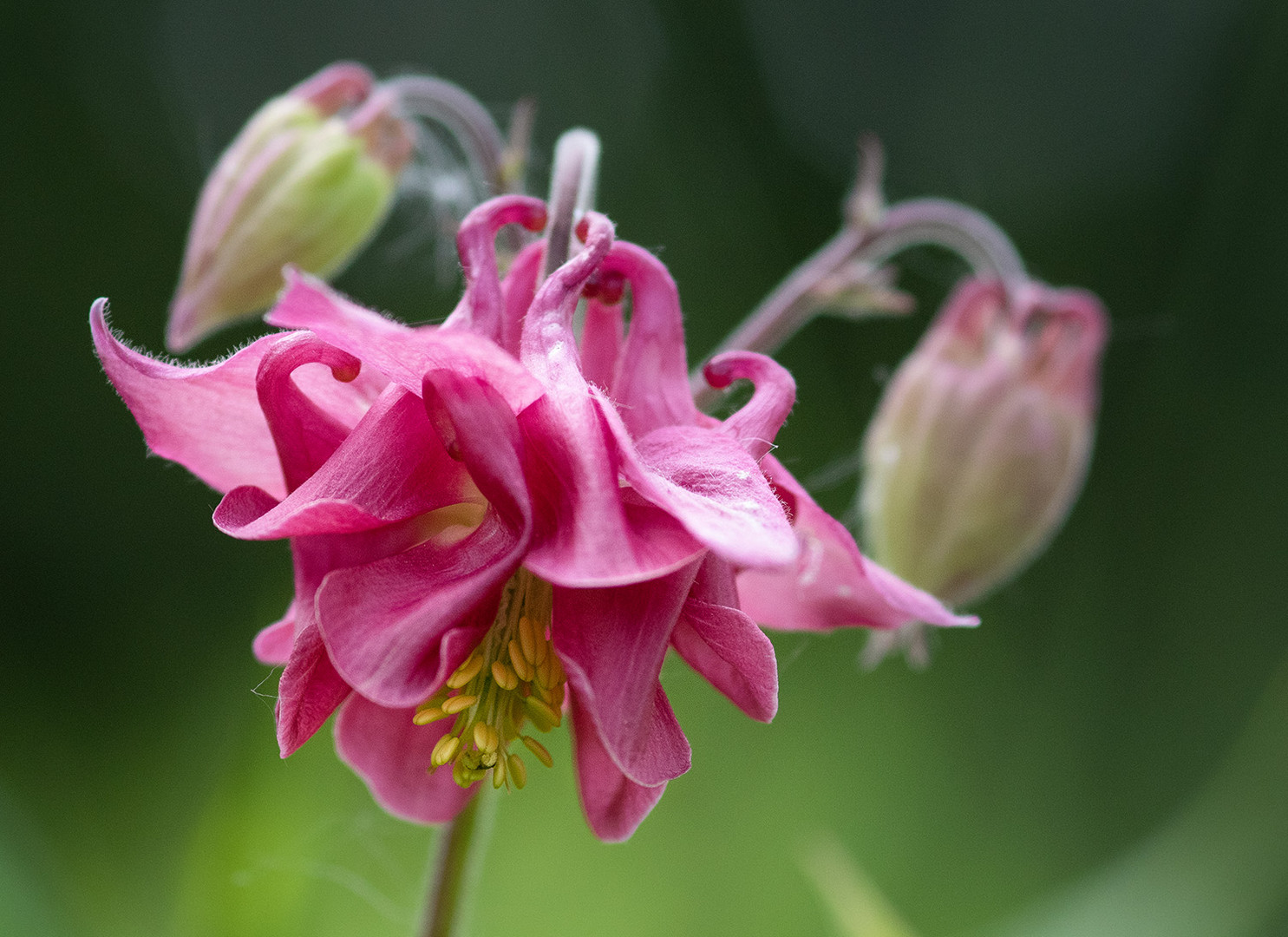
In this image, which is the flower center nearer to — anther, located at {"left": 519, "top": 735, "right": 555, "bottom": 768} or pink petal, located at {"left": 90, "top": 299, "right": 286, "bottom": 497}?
anther, located at {"left": 519, "top": 735, "right": 555, "bottom": 768}

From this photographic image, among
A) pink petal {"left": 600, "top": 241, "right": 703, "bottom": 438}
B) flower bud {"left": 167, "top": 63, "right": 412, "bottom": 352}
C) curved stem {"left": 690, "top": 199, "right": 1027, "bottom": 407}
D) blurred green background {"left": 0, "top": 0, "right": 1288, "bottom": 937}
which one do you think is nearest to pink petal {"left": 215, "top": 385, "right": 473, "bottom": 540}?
pink petal {"left": 600, "top": 241, "right": 703, "bottom": 438}

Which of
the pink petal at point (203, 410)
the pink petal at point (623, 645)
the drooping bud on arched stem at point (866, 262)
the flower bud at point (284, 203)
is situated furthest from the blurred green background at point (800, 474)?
the pink petal at point (623, 645)

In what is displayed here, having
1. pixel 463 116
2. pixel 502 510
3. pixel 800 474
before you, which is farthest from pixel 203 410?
pixel 800 474

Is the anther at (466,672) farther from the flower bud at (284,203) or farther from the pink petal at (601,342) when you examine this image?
the flower bud at (284,203)

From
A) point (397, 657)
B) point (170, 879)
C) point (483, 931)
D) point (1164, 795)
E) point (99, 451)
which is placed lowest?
point (1164, 795)

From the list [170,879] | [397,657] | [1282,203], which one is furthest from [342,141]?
[1282,203]

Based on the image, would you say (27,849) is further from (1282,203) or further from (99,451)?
(1282,203)

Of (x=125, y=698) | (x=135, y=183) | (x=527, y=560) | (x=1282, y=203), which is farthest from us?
(x=1282, y=203)
